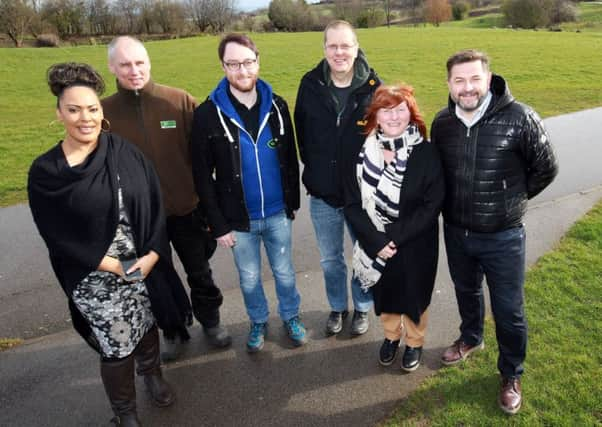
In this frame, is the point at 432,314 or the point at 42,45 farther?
the point at 42,45

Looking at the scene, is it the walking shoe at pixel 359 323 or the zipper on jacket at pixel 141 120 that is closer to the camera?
the zipper on jacket at pixel 141 120

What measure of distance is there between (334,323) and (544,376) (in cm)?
170

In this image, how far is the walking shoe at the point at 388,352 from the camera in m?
3.79

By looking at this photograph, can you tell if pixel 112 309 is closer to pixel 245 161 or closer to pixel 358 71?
pixel 245 161

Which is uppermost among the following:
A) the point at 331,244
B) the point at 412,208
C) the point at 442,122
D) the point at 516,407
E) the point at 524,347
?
the point at 442,122

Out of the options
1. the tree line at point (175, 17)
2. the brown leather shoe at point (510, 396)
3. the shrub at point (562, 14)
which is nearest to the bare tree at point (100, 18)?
the tree line at point (175, 17)

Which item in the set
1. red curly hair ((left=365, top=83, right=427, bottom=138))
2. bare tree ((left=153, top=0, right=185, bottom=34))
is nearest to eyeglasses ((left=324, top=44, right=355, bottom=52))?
red curly hair ((left=365, top=83, right=427, bottom=138))

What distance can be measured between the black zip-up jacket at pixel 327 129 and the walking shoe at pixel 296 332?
1.13m

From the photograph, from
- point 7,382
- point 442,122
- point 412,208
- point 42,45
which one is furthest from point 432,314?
point 42,45

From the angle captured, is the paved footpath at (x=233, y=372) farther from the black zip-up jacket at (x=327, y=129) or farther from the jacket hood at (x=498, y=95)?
the jacket hood at (x=498, y=95)

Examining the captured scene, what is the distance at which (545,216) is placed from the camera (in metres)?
6.30

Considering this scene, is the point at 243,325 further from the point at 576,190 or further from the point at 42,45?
the point at 42,45

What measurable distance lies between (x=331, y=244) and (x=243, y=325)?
1203 mm

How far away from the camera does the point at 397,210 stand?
3297 mm
